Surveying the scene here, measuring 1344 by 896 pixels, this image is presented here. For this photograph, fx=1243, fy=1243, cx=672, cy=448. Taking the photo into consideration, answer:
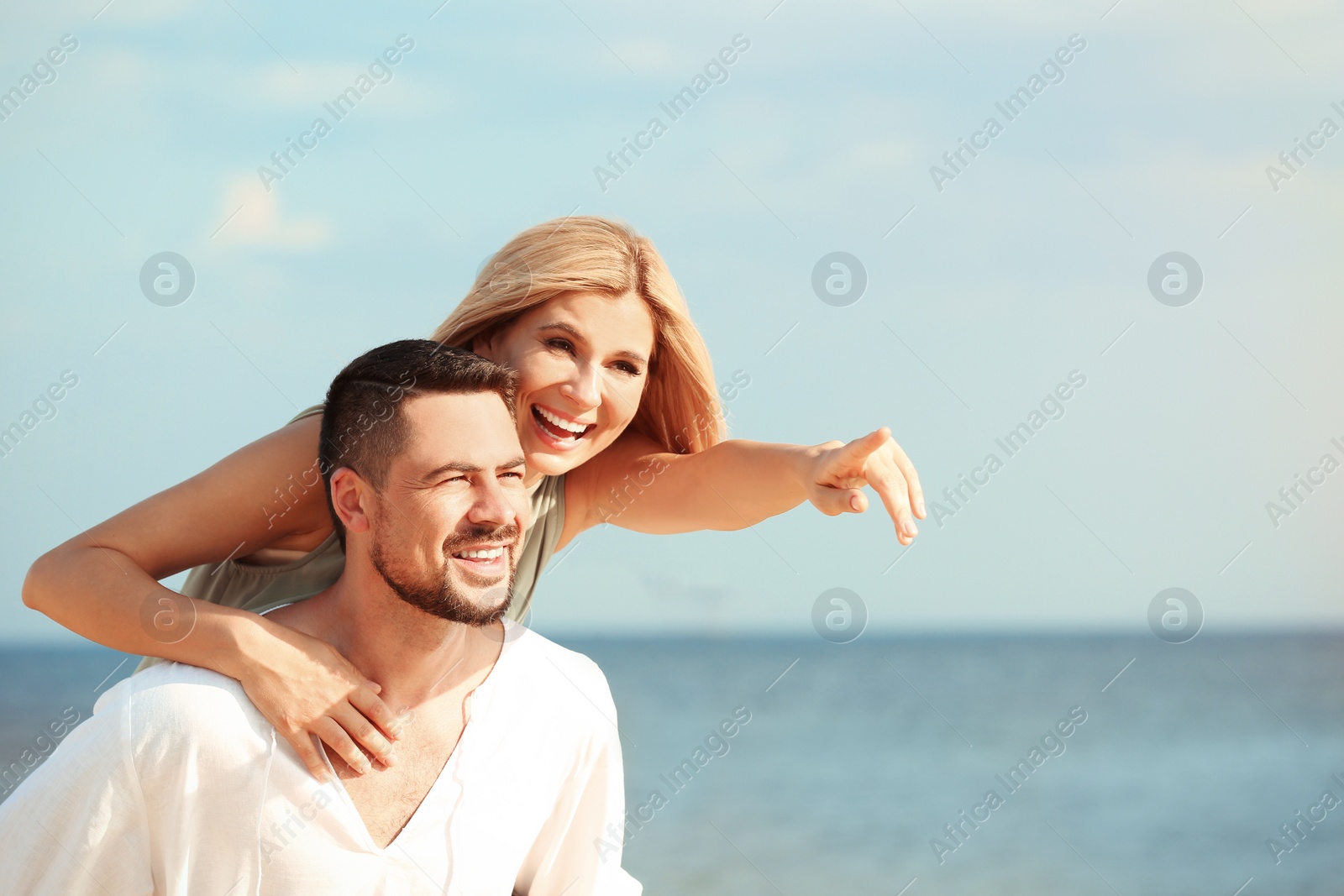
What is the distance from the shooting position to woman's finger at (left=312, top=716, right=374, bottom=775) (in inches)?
120

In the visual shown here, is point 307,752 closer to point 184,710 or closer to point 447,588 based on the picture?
point 184,710

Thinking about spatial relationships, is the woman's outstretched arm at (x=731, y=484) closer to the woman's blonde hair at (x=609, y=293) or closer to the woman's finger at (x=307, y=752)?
the woman's blonde hair at (x=609, y=293)

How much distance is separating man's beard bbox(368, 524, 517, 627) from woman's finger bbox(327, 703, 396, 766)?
30cm

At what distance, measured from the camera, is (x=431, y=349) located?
321cm

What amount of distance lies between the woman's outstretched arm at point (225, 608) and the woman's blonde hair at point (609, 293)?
27.5 inches

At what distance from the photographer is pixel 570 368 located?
387 cm

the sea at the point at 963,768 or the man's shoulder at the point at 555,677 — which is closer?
the man's shoulder at the point at 555,677

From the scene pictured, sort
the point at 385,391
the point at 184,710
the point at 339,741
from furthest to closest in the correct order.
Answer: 1. the point at 385,391
2. the point at 339,741
3. the point at 184,710

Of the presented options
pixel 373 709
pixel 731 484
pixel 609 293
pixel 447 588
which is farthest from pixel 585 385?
pixel 373 709

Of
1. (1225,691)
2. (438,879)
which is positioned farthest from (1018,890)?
→ (1225,691)

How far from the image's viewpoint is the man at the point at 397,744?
9.36ft

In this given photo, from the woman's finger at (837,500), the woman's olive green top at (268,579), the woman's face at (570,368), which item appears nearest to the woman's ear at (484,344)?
the woman's face at (570,368)

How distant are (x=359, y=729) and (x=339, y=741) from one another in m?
0.05

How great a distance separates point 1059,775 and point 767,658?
23.4 metres
